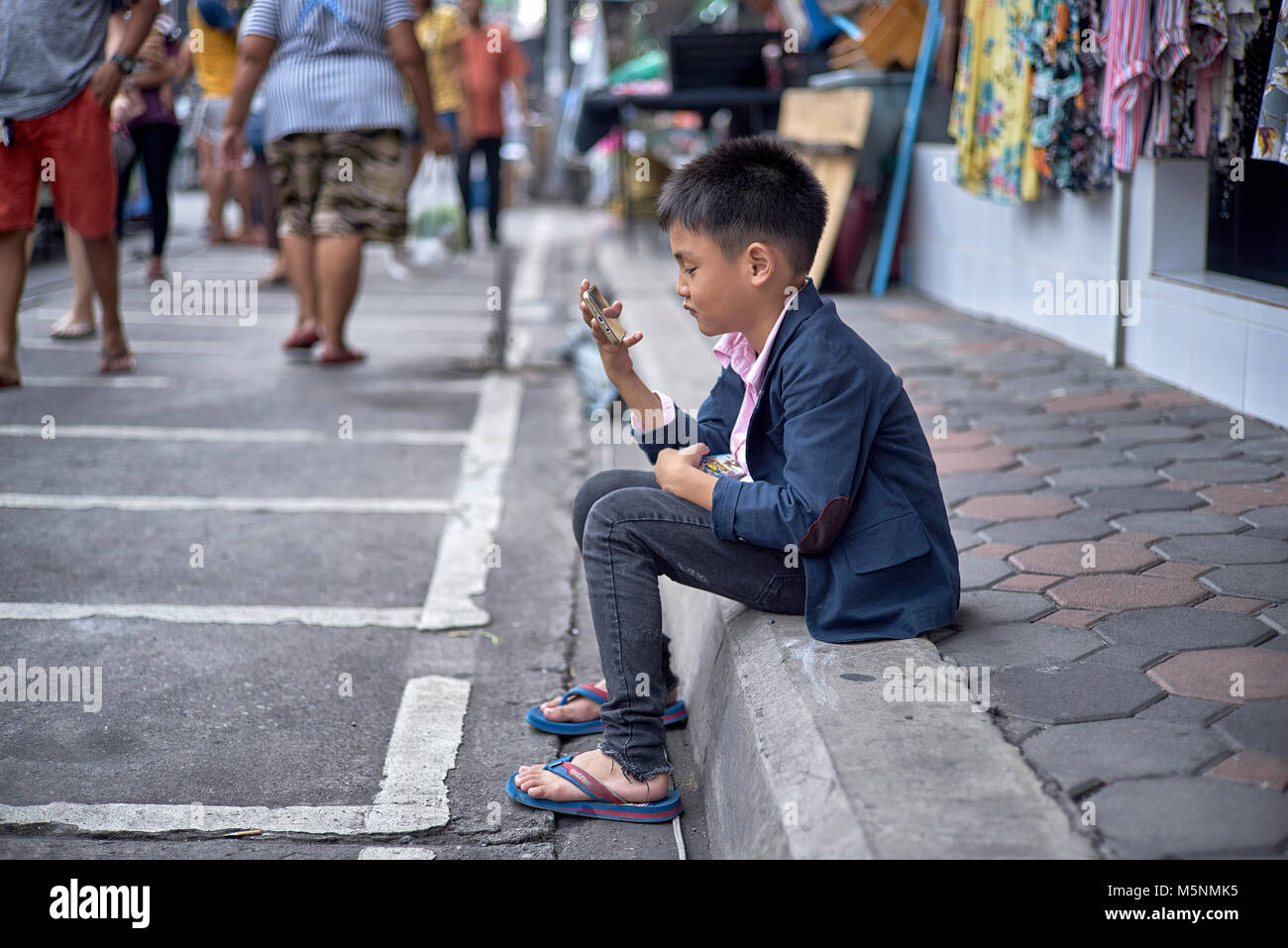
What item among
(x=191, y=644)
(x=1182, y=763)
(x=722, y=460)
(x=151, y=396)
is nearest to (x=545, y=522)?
(x=191, y=644)

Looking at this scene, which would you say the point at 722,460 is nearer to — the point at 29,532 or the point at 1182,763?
the point at 1182,763

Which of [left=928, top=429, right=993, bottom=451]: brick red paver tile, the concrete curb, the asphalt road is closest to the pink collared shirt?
the concrete curb

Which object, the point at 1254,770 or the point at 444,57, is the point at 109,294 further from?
the point at 444,57

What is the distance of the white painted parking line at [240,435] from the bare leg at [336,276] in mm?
1187

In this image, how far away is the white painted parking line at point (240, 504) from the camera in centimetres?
392

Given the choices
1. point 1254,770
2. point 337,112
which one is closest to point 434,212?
point 337,112

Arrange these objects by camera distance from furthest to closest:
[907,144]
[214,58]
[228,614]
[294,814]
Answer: [214,58] → [907,144] → [228,614] → [294,814]

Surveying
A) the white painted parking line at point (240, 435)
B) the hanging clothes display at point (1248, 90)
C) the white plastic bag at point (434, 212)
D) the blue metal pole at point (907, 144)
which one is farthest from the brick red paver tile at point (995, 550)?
the white plastic bag at point (434, 212)

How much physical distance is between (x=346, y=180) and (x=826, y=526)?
4.31 meters

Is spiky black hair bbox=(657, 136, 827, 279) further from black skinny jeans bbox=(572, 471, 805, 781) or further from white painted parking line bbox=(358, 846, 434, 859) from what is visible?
white painted parking line bbox=(358, 846, 434, 859)

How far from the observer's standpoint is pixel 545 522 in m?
4.12

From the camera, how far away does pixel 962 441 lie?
4105 mm

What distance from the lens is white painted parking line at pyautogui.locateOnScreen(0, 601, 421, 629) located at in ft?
10.1

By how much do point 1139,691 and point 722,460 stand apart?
0.85m
